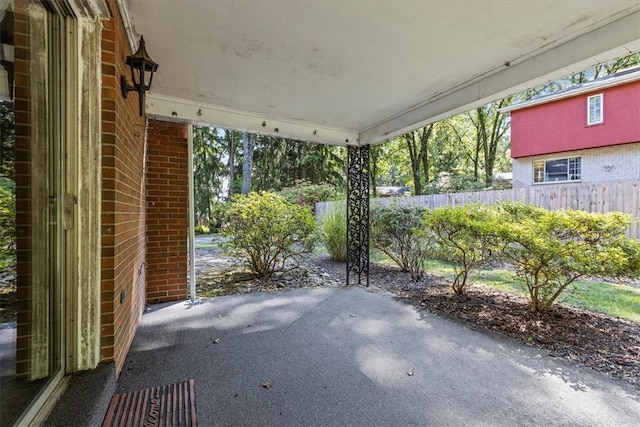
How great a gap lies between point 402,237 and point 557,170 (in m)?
9.28

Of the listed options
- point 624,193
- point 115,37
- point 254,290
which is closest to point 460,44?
point 115,37

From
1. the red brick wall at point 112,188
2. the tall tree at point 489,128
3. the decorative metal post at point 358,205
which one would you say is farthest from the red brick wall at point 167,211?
the tall tree at point 489,128

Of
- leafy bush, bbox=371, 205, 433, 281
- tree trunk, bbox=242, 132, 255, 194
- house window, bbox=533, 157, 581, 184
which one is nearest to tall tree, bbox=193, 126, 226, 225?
tree trunk, bbox=242, 132, 255, 194

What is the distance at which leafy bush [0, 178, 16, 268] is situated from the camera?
1211mm

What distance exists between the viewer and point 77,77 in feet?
5.50

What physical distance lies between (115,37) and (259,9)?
921mm

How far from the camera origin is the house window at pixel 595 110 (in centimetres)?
981

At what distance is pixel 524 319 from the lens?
11.1 ft

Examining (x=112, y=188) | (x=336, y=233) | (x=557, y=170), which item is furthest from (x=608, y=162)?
(x=112, y=188)

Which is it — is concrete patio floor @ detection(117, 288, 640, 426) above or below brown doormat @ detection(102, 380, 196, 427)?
below

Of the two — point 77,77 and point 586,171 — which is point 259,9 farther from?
point 586,171

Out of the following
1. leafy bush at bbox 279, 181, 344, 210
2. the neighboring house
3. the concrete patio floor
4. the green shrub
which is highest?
the neighboring house

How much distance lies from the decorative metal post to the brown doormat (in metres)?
3.58

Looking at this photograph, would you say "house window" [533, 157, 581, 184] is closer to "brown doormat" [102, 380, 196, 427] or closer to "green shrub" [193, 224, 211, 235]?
"brown doormat" [102, 380, 196, 427]
